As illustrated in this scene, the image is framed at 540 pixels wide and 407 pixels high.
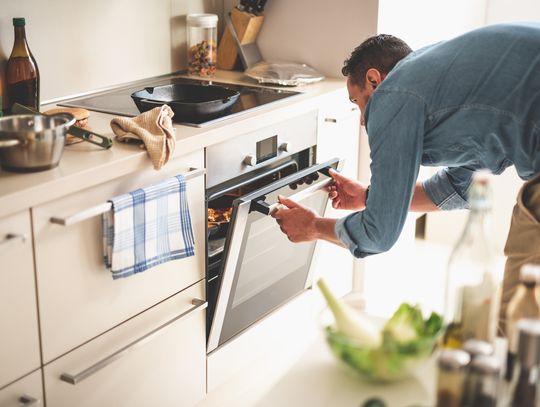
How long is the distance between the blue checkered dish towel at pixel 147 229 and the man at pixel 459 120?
42 centimetres

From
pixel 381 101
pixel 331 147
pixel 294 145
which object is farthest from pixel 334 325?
pixel 331 147

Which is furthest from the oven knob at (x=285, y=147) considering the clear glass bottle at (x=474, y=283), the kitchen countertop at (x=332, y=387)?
the clear glass bottle at (x=474, y=283)

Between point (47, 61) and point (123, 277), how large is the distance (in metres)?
0.81

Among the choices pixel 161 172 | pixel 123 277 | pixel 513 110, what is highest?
pixel 513 110

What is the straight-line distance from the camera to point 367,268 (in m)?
2.96

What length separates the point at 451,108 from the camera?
1.71m

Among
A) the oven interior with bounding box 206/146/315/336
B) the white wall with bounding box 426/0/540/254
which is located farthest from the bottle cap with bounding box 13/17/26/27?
the white wall with bounding box 426/0/540/254

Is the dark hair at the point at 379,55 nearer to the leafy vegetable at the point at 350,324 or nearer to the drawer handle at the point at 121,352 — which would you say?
the drawer handle at the point at 121,352

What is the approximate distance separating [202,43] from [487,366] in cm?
205

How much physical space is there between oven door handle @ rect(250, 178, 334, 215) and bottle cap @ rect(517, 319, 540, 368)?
4.07 feet

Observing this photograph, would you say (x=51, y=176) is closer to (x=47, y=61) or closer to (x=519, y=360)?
(x=47, y=61)

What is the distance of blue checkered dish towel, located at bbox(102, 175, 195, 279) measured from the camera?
5.76 feet

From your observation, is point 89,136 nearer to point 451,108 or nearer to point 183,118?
point 183,118

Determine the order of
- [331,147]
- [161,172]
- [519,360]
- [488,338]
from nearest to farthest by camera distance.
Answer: [519,360]
[488,338]
[161,172]
[331,147]
